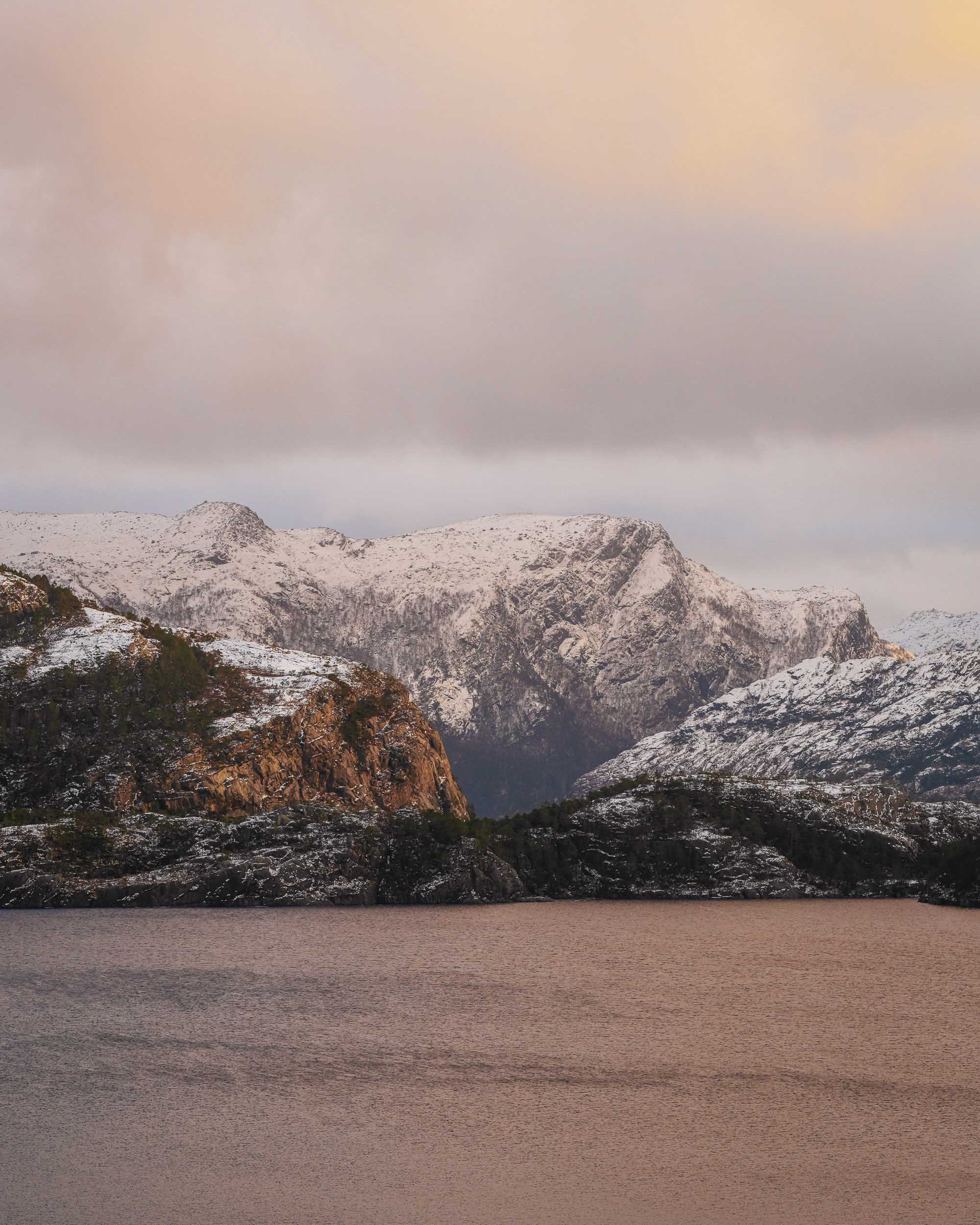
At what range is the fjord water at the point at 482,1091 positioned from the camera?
61.2 m

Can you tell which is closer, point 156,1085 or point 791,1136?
point 791,1136

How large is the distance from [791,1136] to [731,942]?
113453 mm

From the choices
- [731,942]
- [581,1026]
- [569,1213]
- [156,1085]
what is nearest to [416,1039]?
[581,1026]

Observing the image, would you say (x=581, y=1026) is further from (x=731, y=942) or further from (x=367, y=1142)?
(x=731, y=942)

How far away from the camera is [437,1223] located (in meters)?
57.0

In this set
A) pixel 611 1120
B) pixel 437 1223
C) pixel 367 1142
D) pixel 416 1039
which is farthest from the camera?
pixel 416 1039

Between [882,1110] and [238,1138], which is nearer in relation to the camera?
[238,1138]

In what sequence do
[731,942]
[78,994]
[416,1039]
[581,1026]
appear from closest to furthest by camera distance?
[416,1039]
[581,1026]
[78,994]
[731,942]

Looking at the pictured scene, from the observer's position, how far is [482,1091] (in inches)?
3401

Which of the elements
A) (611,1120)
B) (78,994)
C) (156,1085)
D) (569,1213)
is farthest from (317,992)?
(569,1213)

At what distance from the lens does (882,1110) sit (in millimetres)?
82375

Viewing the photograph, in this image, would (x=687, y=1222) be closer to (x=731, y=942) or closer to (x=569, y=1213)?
(x=569, y=1213)

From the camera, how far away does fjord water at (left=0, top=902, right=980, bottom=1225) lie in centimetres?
6122

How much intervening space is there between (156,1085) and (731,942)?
11548 centimetres
